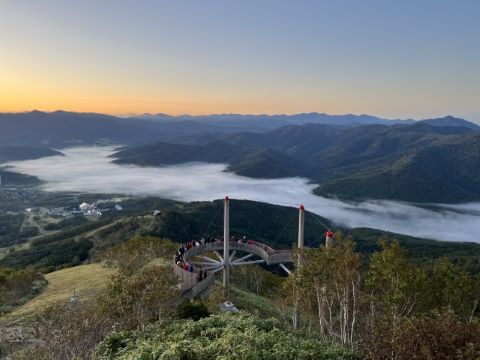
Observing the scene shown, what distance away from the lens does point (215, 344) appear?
16.9 meters

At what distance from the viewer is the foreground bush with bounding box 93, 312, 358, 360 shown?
53.6 feet

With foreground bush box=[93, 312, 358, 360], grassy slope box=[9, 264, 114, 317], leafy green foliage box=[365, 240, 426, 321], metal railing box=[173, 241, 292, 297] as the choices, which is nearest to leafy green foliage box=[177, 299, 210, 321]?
foreground bush box=[93, 312, 358, 360]

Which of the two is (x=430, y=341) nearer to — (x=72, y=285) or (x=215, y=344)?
(x=215, y=344)

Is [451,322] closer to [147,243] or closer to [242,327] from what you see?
[242,327]

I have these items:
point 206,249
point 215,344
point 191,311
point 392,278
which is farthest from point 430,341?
point 206,249

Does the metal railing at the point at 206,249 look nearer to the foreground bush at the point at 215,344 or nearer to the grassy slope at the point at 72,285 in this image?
the grassy slope at the point at 72,285

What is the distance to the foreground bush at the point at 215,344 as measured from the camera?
53.6 ft

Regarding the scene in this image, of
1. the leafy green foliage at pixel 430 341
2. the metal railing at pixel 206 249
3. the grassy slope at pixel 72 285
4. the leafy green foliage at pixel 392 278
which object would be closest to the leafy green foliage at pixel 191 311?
the metal railing at pixel 206 249

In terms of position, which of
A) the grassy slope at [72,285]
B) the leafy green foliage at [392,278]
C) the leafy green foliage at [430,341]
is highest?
the leafy green foliage at [430,341]

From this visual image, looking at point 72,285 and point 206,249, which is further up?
point 206,249

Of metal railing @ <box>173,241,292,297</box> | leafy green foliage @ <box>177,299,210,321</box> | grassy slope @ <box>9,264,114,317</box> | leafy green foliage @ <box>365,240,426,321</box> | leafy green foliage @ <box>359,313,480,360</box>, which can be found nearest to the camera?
leafy green foliage @ <box>359,313,480,360</box>

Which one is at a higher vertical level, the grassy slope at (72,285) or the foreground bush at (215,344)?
the foreground bush at (215,344)

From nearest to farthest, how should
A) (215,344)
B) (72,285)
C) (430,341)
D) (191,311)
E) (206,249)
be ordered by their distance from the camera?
(430,341), (215,344), (191,311), (72,285), (206,249)

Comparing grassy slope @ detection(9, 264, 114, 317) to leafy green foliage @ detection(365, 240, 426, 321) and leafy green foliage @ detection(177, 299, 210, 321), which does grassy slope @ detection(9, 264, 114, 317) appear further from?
leafy green foliage @ detection(365, 240, 426, 321)
